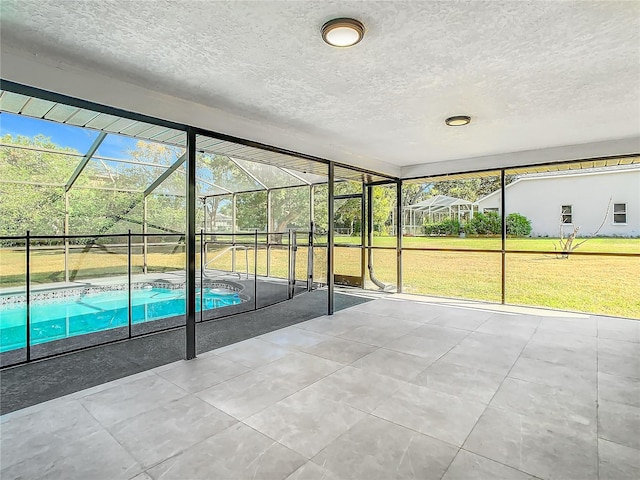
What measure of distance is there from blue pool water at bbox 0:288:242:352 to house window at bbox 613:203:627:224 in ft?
24.8

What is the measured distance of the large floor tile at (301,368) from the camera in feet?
9.19

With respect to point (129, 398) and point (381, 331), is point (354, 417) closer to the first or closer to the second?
point (129, 398)

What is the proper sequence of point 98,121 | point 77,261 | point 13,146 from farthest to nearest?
point 77,261, point 13,146, point 98,121

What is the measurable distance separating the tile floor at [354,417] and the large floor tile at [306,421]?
0.04 ft

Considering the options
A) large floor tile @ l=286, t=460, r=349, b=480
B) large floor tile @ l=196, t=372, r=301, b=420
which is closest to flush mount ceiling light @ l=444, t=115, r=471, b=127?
large floor tile @ l=196, t=372, r=301, b=420

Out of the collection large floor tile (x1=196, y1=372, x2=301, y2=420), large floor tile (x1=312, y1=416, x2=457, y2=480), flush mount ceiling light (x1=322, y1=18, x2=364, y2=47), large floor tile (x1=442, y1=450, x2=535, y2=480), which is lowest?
large floor tile (x1=442, y1=450, x2=535, y2=480)

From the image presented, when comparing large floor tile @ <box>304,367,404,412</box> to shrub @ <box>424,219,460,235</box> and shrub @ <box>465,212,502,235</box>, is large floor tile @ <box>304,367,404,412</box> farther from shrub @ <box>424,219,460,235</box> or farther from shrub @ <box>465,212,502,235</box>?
shrub @ <box>465,212,502,235</box>

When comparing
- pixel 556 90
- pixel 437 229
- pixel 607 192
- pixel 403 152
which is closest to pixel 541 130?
pixel 556 90

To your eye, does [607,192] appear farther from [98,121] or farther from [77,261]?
[77,261]

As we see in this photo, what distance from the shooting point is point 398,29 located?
6.36 ft

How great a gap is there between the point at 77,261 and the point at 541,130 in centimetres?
858

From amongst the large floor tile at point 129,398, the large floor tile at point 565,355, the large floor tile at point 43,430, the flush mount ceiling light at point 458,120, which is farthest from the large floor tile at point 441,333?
the large floor tile at point 43,430

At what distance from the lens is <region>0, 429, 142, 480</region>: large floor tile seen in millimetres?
1646

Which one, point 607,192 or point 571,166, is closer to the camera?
point 571,166
